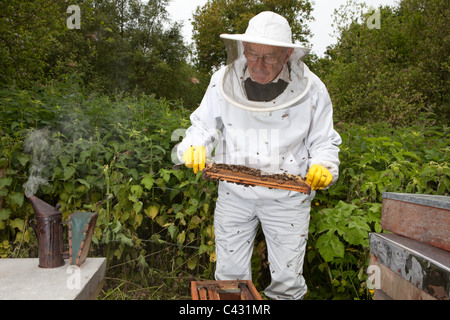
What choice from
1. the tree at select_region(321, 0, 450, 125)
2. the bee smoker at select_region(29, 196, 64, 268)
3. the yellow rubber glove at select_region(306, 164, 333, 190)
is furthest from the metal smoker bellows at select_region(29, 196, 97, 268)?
the tree at select_region(321, 0, 450, 125)

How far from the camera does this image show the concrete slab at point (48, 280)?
5.88 ft

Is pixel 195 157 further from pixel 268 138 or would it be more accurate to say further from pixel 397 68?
pixel 397 68

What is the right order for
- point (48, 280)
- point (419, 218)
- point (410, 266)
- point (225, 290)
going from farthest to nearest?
1. point (48, 280)
2. point (225, 290)
3. point (419, 218)
4. point (410, 266)

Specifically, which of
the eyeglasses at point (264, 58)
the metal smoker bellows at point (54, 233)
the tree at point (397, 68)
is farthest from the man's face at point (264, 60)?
the tree at point (397, 68)

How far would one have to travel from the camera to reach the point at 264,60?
2.11 m

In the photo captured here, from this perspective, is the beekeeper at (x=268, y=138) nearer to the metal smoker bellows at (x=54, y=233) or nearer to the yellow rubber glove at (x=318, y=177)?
the yellow rubber glove at (x=318, y=177)

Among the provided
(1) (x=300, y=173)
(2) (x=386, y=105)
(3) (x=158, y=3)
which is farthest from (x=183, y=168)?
(3) (x=158, y=3)

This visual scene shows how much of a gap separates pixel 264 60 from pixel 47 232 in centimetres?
162

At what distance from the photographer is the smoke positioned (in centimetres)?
292

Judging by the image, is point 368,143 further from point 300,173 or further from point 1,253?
point 1,253

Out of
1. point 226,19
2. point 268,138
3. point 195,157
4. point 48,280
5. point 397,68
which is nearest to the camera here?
point 48,280

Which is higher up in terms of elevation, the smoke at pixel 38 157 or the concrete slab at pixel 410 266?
the smoke at pixel 38 157

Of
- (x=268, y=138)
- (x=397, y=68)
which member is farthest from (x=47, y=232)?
(x=397, y=68)
